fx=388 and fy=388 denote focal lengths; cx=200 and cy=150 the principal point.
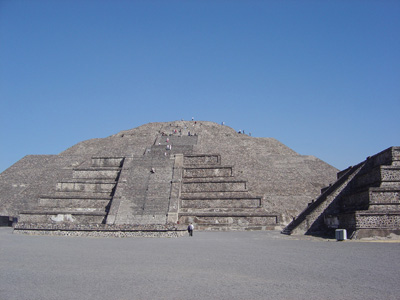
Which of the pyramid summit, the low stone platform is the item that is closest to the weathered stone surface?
the pyramid summit

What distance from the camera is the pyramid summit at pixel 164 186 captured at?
17.6 meters

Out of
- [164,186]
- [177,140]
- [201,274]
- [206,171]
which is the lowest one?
[201,274]

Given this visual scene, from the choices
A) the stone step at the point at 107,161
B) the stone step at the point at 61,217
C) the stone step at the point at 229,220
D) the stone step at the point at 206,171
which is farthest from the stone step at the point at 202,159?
the stone step at the point at 61,217

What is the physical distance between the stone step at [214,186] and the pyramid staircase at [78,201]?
4028 mm

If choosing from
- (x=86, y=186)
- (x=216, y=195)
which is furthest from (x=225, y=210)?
(x=86, y=186)

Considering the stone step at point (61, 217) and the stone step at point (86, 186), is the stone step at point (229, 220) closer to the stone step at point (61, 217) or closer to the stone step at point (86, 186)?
the stone step at point (61, 217)

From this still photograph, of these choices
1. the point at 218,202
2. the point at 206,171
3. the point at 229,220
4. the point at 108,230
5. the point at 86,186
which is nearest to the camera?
the point at 108,230

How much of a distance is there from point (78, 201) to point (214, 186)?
701 cm

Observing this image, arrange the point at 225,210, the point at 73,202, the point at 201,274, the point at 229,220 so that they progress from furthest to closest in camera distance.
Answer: the point at 73,202 < the point at 225,210 < the point at 229,220 < the point at 201,274

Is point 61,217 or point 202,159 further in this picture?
point 202,159

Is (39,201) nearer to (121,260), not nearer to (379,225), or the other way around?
(121,260)

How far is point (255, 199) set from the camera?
61.3 ft

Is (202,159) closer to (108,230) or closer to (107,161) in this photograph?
(107,161)

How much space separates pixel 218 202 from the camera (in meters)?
18.9
